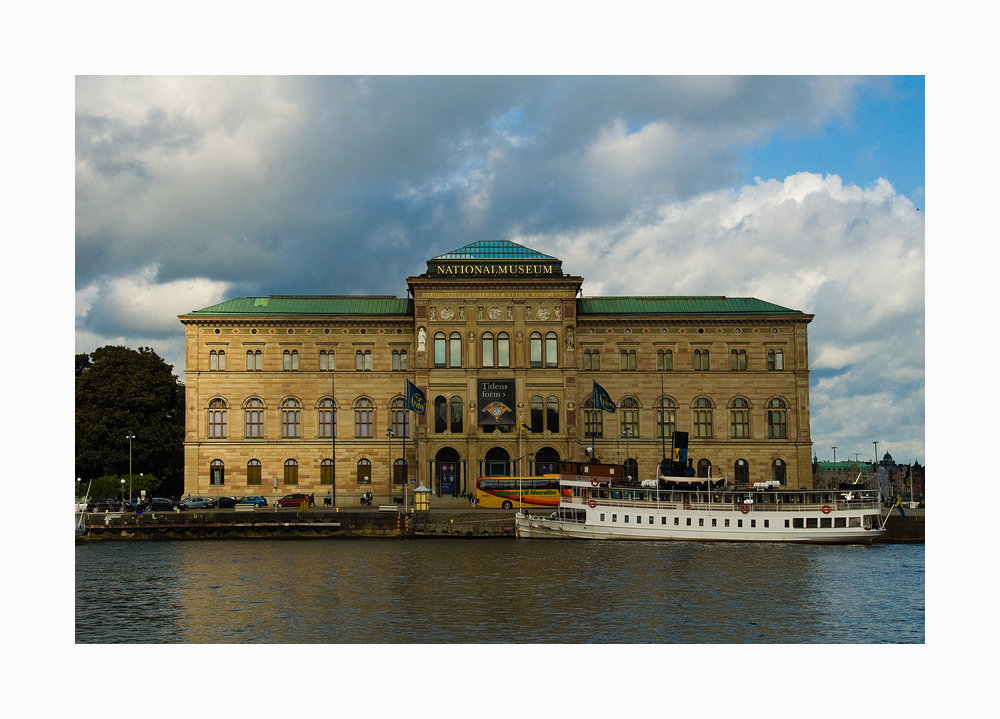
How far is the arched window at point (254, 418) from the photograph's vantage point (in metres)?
83.2

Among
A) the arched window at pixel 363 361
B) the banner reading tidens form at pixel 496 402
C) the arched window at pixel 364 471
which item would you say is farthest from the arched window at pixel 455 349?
the arched window at pixel 364 471

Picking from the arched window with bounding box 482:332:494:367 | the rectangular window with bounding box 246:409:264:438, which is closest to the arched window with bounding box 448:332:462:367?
the arched window with bounding box 482:332:494:367

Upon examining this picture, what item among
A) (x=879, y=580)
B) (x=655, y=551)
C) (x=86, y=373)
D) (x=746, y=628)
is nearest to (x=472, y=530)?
(x=655, y=551)

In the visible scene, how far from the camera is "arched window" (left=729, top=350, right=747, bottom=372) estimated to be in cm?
8444

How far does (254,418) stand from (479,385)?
803 inches

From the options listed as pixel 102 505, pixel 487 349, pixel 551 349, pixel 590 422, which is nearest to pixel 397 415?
pixel 487 349

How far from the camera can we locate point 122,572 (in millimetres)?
47562

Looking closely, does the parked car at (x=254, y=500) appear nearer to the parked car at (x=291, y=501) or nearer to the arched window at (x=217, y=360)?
the parked car at (x=291, y=501)

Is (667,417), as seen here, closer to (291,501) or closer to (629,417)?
(629,417)

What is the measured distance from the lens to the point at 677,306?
86312mm

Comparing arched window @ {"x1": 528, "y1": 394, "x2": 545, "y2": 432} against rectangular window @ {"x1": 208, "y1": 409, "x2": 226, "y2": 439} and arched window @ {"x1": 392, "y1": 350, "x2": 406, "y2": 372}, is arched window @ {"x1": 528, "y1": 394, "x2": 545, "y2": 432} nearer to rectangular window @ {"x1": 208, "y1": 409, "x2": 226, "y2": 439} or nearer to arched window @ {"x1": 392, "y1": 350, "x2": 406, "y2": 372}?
arched window @ {"x1": 392, "y1": 350, "x2": 406, "y2": 372}

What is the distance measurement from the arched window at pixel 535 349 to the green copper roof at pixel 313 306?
37.5 feet

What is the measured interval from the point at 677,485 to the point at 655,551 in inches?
342

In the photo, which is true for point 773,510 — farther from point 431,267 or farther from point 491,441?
point 431,267
